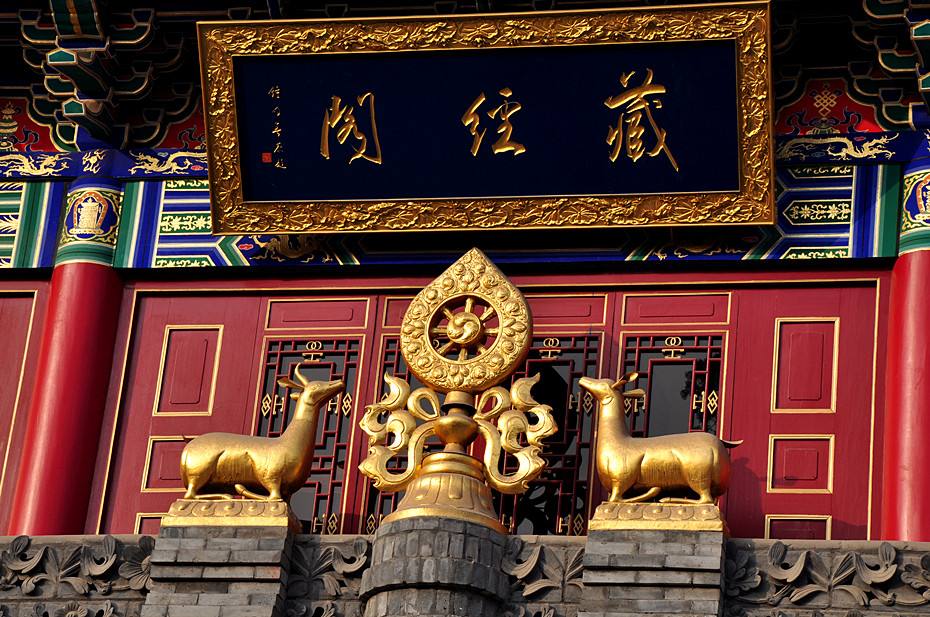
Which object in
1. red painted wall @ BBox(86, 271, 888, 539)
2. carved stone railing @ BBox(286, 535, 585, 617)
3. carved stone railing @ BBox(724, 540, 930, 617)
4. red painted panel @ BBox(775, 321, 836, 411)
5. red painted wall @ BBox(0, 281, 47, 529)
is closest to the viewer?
carved stone railing @ BBox(724, 540, 930, 617)

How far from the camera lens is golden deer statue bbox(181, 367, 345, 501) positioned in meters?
13.4

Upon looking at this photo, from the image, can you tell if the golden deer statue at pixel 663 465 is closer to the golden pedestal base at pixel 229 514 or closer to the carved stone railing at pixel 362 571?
the carved stone railing at pixel 362 571

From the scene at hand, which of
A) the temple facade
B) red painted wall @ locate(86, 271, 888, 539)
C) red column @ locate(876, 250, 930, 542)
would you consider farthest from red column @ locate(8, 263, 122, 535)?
red column @ locate(876, 250, 930, 542)

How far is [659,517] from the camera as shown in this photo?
12836mm

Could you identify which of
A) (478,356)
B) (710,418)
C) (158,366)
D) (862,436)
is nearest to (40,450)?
(158,366)

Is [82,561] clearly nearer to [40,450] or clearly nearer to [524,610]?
[40,450]

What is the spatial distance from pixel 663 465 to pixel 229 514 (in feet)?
8.06

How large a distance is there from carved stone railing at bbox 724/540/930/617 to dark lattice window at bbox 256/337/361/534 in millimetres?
2835

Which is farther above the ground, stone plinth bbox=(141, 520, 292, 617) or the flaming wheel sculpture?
the flaming wheel sculpture

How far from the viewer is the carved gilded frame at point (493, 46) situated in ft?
48.1

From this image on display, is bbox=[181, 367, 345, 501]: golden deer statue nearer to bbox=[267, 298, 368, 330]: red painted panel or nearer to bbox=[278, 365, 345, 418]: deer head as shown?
bbox=[278, 365, 345, 418]: deer head

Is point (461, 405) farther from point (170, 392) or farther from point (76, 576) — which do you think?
point (170, 392)

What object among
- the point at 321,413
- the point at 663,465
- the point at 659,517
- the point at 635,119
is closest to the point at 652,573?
the point at 659,517

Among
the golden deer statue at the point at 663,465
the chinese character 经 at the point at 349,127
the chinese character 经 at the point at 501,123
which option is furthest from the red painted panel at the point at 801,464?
the chinese character 经 at the point at 349,127
